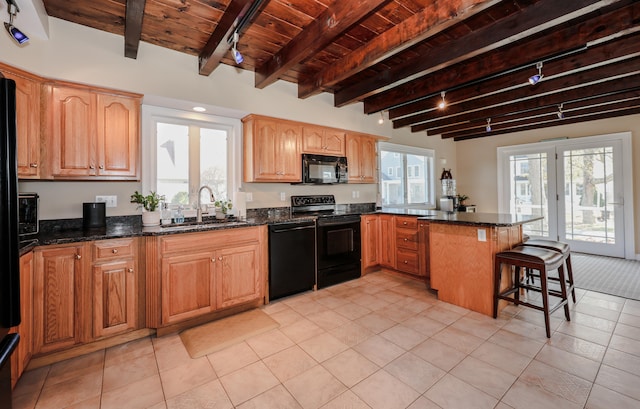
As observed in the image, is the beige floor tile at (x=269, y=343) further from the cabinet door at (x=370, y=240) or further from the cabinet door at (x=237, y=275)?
the cabinet door at (x=370, y=240)

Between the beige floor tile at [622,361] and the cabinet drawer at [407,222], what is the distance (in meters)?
2.03

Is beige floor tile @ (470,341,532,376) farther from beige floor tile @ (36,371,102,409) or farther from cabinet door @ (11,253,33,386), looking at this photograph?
cabinet door @ (11,253,33,386)

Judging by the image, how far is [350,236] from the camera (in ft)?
12.1

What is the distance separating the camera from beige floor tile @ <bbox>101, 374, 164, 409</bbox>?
5.30ft

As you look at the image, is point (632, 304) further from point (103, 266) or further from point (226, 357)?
point (103, 266)

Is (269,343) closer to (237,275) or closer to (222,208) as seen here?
(237,275)

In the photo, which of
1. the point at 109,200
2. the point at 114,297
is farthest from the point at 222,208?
the point at 114,297

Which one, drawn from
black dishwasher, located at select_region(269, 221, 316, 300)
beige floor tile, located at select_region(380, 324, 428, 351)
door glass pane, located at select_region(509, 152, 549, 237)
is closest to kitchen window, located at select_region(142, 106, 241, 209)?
black dishwasher, located at select_region(269, 221, 316, 300)

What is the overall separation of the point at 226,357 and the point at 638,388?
8.83 ft

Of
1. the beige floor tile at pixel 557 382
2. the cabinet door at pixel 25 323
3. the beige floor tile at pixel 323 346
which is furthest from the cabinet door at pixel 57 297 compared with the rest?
the beige floor tile at pixel 557 382

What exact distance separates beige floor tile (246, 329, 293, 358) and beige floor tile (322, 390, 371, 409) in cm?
68

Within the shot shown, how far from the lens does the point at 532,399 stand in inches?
63.1

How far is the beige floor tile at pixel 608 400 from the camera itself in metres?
1.54

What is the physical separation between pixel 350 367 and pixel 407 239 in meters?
2.20
